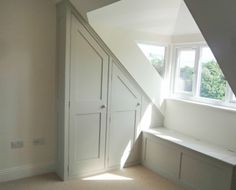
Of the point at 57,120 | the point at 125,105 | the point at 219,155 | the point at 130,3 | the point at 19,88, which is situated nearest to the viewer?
the point at 130,3

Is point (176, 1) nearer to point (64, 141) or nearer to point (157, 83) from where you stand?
point (157, 83)

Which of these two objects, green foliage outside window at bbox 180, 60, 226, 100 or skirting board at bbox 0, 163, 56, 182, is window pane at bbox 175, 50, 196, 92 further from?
skirting board at bbox 0, 163, 56, 182

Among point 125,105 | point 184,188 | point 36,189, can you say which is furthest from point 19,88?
point 184,188

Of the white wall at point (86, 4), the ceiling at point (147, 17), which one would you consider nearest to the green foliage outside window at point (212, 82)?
the ceiling at point (147, 17)

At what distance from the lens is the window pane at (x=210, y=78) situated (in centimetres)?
322

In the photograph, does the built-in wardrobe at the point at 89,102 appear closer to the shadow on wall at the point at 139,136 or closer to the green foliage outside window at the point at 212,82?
the shadow on wall at the point at 139,136

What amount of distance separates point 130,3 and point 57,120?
1805 millimetres

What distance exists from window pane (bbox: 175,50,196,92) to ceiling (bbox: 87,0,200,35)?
1.13ft

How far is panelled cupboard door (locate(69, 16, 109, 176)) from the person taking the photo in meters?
2.98

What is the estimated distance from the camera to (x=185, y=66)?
3.73 meters

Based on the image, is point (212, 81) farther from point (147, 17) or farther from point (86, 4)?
point (86, 4)

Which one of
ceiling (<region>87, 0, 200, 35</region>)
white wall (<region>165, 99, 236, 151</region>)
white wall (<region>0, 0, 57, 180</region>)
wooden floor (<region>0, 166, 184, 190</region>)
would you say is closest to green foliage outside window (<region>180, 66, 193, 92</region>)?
white wall (<region>165, 99, 236, 151</region>)

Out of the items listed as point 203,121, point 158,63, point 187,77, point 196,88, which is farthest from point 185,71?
point 203,121

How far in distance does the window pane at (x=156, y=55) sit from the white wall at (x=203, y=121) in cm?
57
